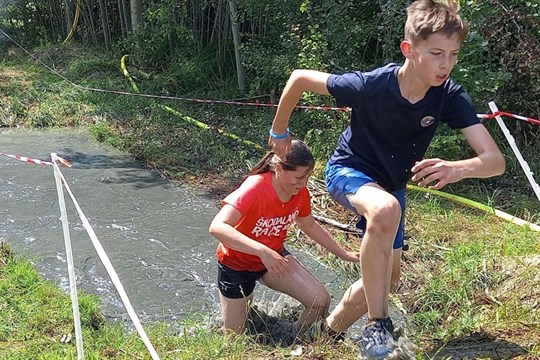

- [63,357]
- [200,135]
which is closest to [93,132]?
[200,135]

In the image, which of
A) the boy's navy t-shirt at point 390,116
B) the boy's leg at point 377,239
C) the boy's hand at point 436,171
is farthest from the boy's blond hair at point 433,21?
the boy's leg at point 377,239

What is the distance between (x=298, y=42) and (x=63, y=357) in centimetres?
556

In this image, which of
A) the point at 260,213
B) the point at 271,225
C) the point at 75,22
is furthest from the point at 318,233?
the point at 75,22

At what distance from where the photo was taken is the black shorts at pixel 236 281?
12.9 feet

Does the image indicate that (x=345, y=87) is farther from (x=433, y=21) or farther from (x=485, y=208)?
(x=485, y=208)

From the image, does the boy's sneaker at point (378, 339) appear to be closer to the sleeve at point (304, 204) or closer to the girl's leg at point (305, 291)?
the girl's leg at point (305, 291)

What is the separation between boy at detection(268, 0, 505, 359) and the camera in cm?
282

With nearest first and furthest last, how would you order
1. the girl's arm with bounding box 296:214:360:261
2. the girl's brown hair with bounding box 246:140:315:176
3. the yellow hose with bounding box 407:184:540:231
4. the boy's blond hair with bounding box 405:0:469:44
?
1. the boy's blond hair with bounding box 405:0:469:44
2. the girl's brown hair with bounding box 246:140:315:176
3. the girl's arm with bounding box 296:214:360:261
4. the yellow hose with bounding box 407:184:540:231

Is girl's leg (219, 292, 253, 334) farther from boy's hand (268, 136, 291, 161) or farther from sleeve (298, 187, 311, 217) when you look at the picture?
boy's hand (268, 136, 291, 161)

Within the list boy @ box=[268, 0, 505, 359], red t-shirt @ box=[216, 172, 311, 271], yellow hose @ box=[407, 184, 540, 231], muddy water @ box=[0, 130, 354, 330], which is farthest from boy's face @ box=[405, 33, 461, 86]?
yellow hose @ box=[407, 184, 540, 231]

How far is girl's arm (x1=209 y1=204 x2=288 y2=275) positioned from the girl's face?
11.8 inches

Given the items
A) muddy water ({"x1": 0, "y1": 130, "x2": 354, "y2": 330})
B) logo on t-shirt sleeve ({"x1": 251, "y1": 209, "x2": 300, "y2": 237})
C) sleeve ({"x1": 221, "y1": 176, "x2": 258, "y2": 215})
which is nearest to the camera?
sleeve ({"x1": 221, "y1": 176, "x2": 258, "y2": 215})

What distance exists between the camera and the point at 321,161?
7012 millimetres

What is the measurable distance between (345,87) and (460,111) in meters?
0.53
